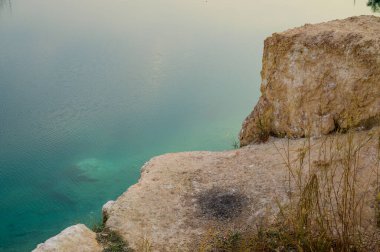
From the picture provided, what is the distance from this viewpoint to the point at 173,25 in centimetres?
2406

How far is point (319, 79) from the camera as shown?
7.79 meters

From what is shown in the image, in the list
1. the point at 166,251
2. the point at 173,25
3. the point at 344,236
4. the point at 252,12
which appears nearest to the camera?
the point at 344,236

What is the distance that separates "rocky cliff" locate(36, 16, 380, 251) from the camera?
18.2ft

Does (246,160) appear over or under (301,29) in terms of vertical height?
under

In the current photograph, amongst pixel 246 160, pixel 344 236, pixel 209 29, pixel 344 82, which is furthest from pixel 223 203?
pixel 209 29

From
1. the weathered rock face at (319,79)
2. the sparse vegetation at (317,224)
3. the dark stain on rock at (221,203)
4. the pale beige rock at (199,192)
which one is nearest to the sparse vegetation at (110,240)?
the pale beige rock at (199,192)

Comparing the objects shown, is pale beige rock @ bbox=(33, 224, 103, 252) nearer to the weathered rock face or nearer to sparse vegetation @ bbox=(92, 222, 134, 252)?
sparse vegetation @ bbox=(92, 222, 134, 252)

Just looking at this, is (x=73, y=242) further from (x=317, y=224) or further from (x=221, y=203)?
(x=317, y=224)

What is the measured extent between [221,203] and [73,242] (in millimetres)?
1894

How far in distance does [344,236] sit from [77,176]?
11.2 m

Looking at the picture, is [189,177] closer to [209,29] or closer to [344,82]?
[344,82]

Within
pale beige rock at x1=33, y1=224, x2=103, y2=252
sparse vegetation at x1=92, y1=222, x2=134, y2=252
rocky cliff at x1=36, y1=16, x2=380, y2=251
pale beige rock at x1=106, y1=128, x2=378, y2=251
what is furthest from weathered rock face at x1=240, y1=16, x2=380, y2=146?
pale beige rock at x1=33, y1=224, x2=103, y2=252

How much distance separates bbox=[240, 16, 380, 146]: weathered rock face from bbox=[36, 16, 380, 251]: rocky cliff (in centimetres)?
2

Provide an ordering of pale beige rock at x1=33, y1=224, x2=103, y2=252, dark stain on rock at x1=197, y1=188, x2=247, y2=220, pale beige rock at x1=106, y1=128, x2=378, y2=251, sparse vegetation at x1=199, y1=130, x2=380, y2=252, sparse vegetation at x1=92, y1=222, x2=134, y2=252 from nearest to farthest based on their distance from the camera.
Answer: sparse vegetation at x1=199, y1=130, x2=380, y2=252
pale beige rock at x1=33, y1=224, x2=103, y2=252
sparse vegetation at x1=92, y1=222, x2=134, y2=252
pale beige rock at x1=106, y1=128, x2=378, y2=251
dark stain on rock at x1=197, y1=188, x2=247, y2=220
